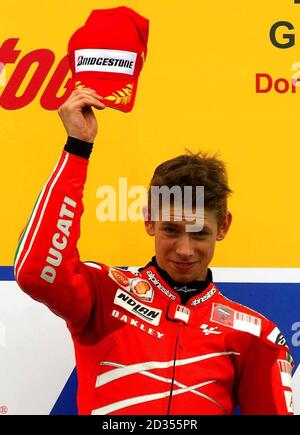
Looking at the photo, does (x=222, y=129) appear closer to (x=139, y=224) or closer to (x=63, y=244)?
(x=139, y=224)

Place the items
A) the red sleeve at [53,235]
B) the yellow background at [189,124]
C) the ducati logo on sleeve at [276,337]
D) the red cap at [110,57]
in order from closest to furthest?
the red sleeve at [53,235], the red cap at [110,57], the ducati logo on sleeve at [276,337], the yellow background at [189,124]

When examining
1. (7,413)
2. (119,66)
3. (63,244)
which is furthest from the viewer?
(7,413)

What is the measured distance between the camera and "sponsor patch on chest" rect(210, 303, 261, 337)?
1622mm

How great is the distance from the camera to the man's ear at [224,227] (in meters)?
1.69

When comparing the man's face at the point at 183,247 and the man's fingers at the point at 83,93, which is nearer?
the man's fingers at the point at 83,93

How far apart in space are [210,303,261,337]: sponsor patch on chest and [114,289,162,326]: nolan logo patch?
0.48 ft

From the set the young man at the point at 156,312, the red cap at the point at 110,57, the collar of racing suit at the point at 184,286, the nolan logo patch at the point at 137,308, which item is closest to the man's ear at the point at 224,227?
the young man at the point at 156,312

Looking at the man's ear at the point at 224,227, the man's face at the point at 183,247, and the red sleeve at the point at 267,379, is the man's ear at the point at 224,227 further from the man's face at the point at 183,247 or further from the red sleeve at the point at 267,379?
the red sleeve at the point at 267,379

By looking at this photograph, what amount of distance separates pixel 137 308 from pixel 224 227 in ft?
1.04

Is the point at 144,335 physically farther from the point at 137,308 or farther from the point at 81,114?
the point at 81,114

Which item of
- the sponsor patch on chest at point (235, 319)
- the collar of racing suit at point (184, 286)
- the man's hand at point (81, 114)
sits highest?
the man's hand at point (81, 114)

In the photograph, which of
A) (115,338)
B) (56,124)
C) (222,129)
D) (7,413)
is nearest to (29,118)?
(56,124)

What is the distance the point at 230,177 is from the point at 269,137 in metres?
0.15
